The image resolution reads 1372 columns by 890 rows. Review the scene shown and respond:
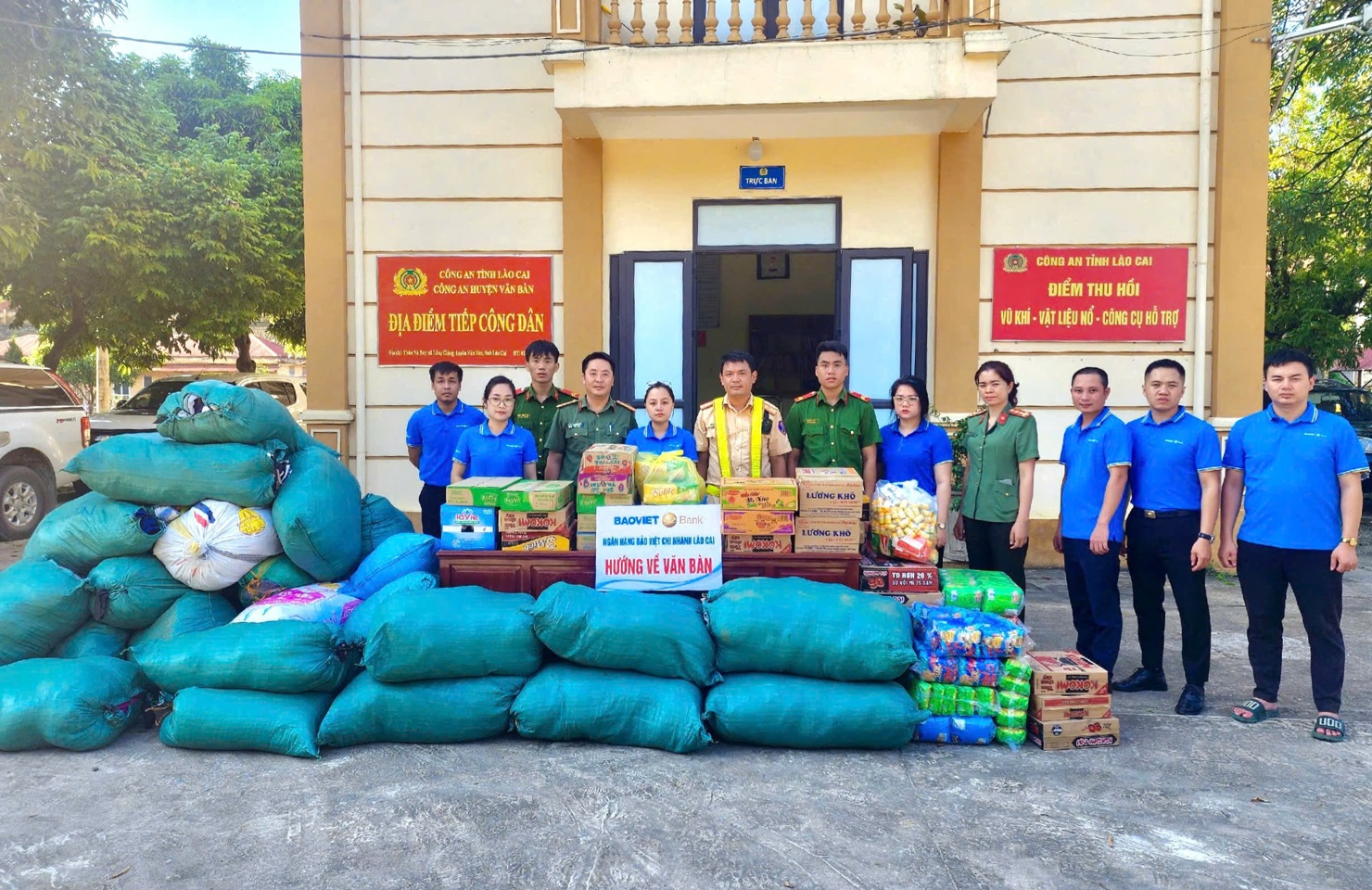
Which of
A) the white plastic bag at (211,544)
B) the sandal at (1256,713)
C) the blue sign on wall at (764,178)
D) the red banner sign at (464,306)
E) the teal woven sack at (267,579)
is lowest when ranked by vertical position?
the sandal at (1256,713)

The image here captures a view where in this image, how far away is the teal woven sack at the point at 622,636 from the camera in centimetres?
356

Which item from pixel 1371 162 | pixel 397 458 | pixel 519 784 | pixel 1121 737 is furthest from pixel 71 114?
pixel 1371 162

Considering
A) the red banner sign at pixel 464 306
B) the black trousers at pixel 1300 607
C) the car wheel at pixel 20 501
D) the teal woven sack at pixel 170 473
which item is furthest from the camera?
the car wheel at pixel 20 501

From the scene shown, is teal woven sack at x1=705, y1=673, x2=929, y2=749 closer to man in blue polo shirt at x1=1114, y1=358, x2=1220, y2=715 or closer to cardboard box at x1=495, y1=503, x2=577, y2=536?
cardboard box at x1=495, y1=503, x2=577, y2=536

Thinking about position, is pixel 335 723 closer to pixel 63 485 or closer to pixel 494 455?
pixel 494 455

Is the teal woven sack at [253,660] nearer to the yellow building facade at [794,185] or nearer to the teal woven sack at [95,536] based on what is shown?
the teal woven sack at [95,536]

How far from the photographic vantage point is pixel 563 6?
6.43m

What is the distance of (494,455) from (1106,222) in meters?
5.14

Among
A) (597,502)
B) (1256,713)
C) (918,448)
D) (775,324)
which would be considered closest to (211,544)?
(597,502)

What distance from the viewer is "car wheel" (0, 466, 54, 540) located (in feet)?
27.1

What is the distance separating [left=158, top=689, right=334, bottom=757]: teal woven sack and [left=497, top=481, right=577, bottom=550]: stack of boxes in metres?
1.10

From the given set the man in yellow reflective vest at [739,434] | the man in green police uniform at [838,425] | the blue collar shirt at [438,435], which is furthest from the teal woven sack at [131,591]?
the man in green police uniform at [838,425]

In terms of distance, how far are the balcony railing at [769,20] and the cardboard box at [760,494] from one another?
3.75 meters

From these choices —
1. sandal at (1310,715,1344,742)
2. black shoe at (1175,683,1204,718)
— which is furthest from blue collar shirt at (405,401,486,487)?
sandal at (1310,715,1344,742)
